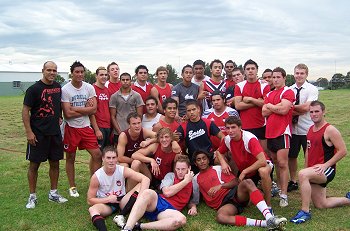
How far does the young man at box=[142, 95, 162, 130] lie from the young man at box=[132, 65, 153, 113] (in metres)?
0.62

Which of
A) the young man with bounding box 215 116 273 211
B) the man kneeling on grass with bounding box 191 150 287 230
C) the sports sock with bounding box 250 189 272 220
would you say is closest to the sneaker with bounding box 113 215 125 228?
the man kneeling on grass with bounding box 191 150 287 230

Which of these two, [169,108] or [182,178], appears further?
[169,108]

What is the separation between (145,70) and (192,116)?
1936 millimetres

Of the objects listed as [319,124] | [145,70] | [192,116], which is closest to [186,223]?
[192,116]

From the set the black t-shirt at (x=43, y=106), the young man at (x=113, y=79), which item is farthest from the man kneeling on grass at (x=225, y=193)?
the young man at (x=113, y=79)

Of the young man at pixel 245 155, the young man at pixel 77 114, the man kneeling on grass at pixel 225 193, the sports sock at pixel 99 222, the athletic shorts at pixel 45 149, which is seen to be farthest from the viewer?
the young man at pixel 77 114

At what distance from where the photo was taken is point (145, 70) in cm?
794

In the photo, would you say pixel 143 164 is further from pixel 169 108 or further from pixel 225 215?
pixel 225 215

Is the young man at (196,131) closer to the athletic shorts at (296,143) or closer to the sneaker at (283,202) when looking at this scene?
the sneaker at (283,202)

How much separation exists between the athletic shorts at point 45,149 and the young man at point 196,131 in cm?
198

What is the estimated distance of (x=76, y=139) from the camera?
22.6ft

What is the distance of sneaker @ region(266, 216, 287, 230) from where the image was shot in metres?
5.01

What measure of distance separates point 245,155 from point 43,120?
319 cm

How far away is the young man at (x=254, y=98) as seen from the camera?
7027 millimetres
